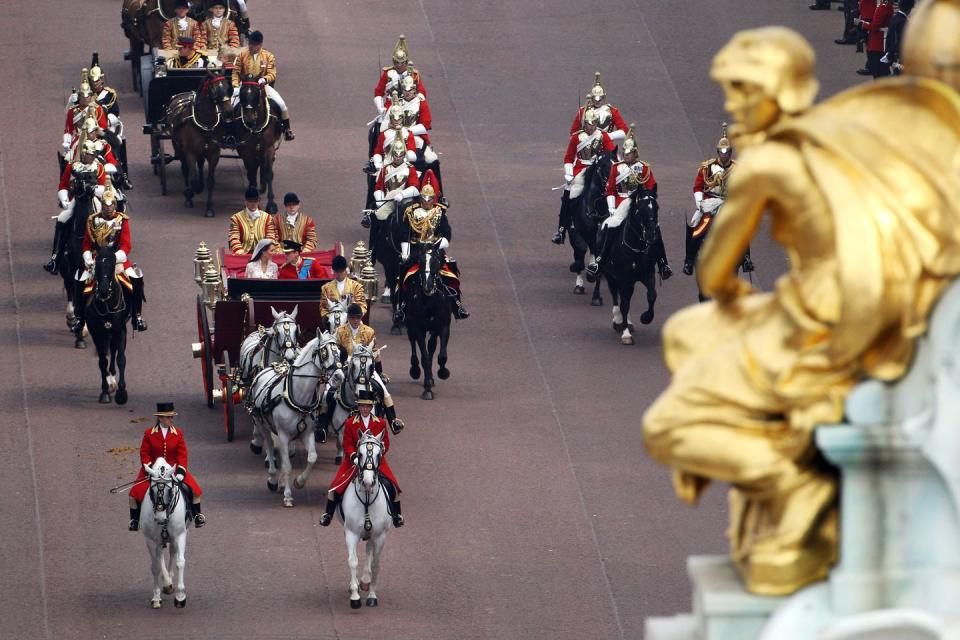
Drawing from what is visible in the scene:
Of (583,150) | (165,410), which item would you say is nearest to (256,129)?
(583,150)

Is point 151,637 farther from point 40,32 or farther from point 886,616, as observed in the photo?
point 40,32

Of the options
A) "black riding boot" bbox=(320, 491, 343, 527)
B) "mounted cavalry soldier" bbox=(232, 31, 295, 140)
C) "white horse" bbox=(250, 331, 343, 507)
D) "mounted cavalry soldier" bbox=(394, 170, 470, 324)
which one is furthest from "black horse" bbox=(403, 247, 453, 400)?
"mounted cavalry soldier" bbox=(232, 31, 295, 140)

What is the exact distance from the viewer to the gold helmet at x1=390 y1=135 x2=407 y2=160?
29109 mm

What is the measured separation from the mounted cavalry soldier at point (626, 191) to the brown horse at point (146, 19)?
9.52 metres

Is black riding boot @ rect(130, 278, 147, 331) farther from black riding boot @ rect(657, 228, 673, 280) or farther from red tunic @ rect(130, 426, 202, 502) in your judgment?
red tunic @ rect(130, 426, 202, 502)

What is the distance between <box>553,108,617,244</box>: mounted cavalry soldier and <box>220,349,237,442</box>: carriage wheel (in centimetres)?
645

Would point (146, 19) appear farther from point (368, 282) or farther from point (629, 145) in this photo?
point (368, 282)

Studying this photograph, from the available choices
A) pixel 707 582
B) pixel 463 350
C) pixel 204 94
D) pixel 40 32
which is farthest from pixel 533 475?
pixel 40 32

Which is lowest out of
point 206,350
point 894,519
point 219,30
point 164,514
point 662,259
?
point 206,350

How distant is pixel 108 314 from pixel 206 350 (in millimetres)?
1170

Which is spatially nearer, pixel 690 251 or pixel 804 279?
pixel 804 279

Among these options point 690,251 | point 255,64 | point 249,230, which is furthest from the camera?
point 255,64

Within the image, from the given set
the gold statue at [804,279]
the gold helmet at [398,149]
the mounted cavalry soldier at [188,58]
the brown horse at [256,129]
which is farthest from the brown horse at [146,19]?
the gold statue at [804,279]

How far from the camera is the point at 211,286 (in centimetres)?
2498
